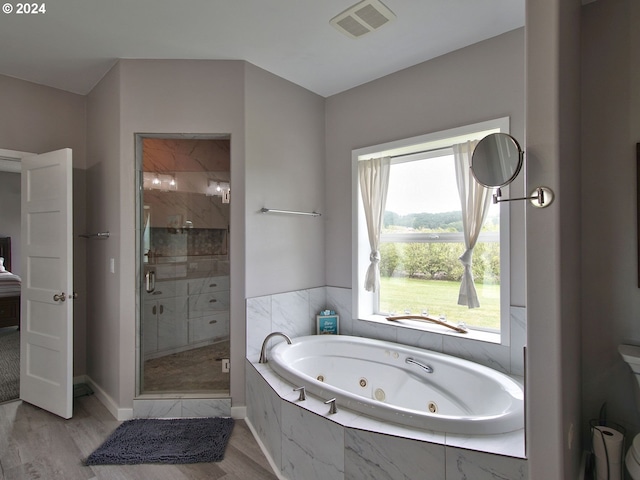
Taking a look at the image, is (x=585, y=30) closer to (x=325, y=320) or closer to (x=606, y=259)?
(x=606, y=259)

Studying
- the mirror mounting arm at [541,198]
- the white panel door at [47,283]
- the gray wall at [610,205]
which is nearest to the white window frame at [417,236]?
the gray wall at [610,205]

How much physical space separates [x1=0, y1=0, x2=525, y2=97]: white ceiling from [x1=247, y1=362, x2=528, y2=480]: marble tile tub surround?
2189mm

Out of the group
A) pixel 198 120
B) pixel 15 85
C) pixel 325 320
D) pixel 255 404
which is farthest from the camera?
pixel 325 320

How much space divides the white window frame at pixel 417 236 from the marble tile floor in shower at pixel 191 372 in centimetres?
116

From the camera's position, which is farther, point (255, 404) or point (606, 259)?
point (255, 404)

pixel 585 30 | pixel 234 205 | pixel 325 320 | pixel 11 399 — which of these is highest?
pixel 585 30

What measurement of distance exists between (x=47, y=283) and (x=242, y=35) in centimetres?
232

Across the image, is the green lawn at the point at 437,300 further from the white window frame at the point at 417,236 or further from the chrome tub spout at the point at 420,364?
the chrome tub spout at the point at 420,364

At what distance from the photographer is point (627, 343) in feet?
5.60

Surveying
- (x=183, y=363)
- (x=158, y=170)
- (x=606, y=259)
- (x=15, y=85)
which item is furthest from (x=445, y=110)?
(x=15, y=85)

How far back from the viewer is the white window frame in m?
2.18

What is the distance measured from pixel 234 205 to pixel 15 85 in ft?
6.69

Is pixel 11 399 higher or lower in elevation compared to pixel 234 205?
lower

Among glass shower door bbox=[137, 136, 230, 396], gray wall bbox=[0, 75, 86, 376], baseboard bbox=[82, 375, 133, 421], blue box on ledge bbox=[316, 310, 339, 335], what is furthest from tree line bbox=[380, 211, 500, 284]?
gray wall bbox=[0, 75, 86, 376]
